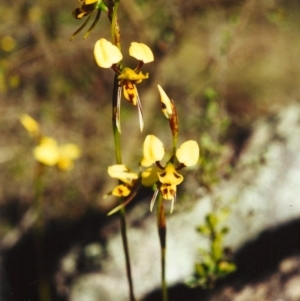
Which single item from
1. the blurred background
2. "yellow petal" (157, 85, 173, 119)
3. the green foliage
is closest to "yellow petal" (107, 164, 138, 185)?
"yellow petal" (157, 85, 173, 119)

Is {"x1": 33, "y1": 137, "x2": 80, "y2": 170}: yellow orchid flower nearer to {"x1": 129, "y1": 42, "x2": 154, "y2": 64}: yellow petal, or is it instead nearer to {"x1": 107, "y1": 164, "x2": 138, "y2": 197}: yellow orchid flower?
{"x1": 107, "y1": 164, "x2": 138, "y2": 197}: yellow orchid flower

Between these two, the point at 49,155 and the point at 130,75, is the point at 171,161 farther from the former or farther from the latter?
the point at 49,155

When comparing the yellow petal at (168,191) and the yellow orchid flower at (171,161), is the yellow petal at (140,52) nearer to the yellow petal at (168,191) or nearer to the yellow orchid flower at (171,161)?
the yellow orchid flower at (171,161)

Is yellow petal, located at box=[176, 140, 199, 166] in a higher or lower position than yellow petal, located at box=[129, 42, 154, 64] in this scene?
lower

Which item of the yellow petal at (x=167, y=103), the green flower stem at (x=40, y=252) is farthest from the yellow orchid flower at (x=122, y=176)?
the green flower stem at (x=40, y=252)

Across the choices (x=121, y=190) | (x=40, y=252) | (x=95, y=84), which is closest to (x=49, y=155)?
(x=40, y=252)

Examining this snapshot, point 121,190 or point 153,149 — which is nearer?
point 153,149
